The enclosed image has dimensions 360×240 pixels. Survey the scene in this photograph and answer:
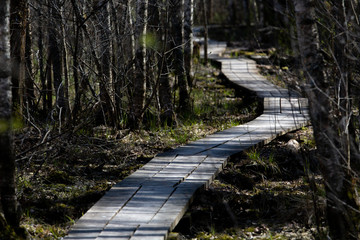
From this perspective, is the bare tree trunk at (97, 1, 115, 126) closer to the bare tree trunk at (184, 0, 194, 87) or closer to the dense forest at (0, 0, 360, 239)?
the dense forest at (0, 0, 360, 239)

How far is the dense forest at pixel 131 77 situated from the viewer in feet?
13.7

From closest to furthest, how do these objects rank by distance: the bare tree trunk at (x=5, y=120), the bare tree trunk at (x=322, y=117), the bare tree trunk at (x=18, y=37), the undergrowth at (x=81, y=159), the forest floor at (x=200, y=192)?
1. the bare tree trunk at (x=5, y=120)
2. the bare tree trunk at (x=322, y=117)
3. the forest floor at (x=200, y=192)
4. the undergrowth at (x=81, y=159)
5. the bare tree trunk at (x=18, y=37)

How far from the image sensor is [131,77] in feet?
28.6

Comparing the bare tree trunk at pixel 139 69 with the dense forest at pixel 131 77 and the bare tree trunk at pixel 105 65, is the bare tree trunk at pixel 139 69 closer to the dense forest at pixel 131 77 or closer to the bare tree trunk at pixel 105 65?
the dense forest at pixel 131 77

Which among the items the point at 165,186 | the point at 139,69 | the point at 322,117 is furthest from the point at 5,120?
the point at 139,69

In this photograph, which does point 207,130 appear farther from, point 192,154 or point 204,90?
point 204,90

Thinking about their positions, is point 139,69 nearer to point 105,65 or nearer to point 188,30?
point 105,65

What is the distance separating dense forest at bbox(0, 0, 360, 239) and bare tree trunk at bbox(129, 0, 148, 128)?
0.02m

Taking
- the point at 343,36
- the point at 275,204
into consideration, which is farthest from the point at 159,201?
the point at 343,36

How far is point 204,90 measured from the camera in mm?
12328

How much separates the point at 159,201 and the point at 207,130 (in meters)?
3.92

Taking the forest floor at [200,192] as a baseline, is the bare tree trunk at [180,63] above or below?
above

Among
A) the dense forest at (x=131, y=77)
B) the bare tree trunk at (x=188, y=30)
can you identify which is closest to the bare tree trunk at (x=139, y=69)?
the dense forest at (x=131, y=77)

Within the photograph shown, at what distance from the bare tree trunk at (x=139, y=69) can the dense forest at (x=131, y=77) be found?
16 millimetres
